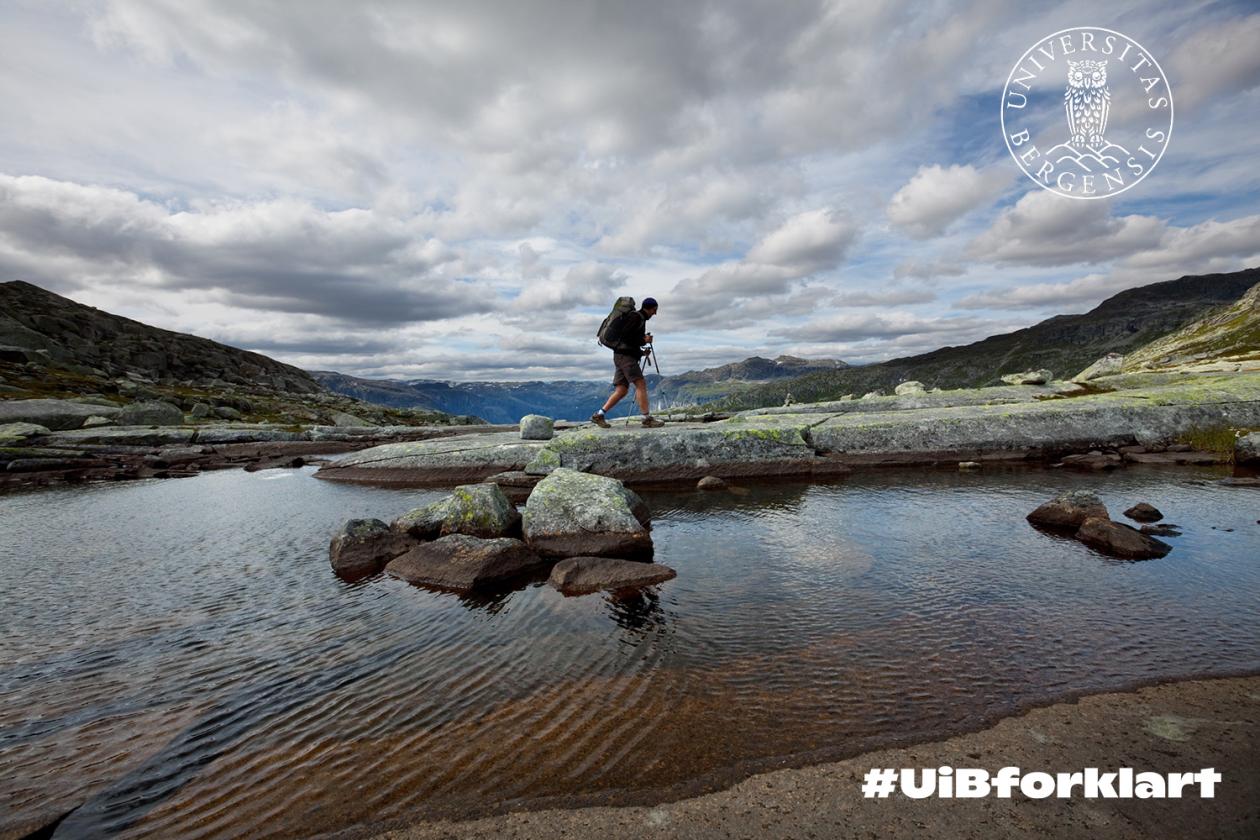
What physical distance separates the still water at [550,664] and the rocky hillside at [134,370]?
3372 inches

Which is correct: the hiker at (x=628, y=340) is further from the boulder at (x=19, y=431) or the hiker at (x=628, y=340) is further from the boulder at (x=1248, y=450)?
the boulder at (x=19, y=431)

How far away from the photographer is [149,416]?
2336 inches

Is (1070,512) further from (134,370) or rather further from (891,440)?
(134,370)

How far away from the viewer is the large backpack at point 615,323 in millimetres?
21000

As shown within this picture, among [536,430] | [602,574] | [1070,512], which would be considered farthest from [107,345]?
[1070,512]

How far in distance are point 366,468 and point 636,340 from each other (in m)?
15.3

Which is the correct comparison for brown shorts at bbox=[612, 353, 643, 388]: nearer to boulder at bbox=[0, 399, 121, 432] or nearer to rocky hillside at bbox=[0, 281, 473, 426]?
boulder at bbox=[0, 399, 121, 432]

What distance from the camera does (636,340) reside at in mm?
21375

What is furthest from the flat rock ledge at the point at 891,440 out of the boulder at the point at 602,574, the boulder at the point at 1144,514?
the boulder at the point at 602,574

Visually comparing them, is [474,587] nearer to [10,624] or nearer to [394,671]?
[394,671]

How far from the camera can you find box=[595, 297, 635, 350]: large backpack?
21000 millimetres

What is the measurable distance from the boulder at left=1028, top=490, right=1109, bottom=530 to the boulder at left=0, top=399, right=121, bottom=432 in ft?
255

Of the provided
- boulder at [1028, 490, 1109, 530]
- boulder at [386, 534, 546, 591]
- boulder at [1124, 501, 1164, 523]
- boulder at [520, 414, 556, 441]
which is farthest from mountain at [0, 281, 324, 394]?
boulder at [1124, 501, 1164, 523]

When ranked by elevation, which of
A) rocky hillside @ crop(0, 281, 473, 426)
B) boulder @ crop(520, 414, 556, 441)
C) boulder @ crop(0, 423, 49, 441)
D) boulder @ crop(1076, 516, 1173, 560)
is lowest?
boulder @ crop(1076, 516, 1173, 560)
